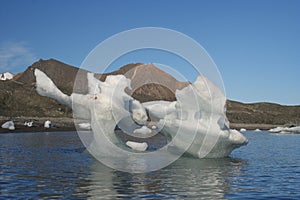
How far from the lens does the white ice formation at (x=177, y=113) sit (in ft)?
88.7

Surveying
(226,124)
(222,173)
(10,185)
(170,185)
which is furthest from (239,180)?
(10,185)

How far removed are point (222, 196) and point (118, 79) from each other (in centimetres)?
1571

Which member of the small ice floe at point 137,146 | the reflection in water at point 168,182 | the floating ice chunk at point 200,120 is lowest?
the reflection in water at point 168,182

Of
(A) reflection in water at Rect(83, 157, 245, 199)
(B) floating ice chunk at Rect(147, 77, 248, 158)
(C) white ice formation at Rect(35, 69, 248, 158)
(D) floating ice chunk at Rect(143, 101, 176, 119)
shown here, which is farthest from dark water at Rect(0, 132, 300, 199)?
(D) floating ice chunk at Rect(143, 101, 176, 119)

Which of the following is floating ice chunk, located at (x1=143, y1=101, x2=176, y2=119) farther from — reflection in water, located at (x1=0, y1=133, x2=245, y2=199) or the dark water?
reflection in water, located at (x1=0, y1=133, x2=245, y2=199)

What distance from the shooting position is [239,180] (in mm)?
19953

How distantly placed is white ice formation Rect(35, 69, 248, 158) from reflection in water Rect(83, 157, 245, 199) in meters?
2.42

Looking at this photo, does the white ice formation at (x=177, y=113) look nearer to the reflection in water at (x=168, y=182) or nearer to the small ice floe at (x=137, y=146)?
the reflection in water at (x=168, y=182)

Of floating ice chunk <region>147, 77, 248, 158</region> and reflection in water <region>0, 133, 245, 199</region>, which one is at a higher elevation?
floating ice chunk <region>147, 77, 248, 158</region>

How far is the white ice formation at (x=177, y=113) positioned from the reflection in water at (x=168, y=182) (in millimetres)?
2417

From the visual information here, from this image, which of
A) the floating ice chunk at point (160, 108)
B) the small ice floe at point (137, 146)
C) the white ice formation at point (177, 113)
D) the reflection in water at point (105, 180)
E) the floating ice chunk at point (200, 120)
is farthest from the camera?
the small ice floe at point (137, 146)

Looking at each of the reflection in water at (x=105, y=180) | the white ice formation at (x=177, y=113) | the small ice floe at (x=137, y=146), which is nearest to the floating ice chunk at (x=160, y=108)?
the white ice formation at (x=177, y=113)

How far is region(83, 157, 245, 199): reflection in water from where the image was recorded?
16.1 m

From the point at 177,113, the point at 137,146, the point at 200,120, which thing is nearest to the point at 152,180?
the point at 200,120
